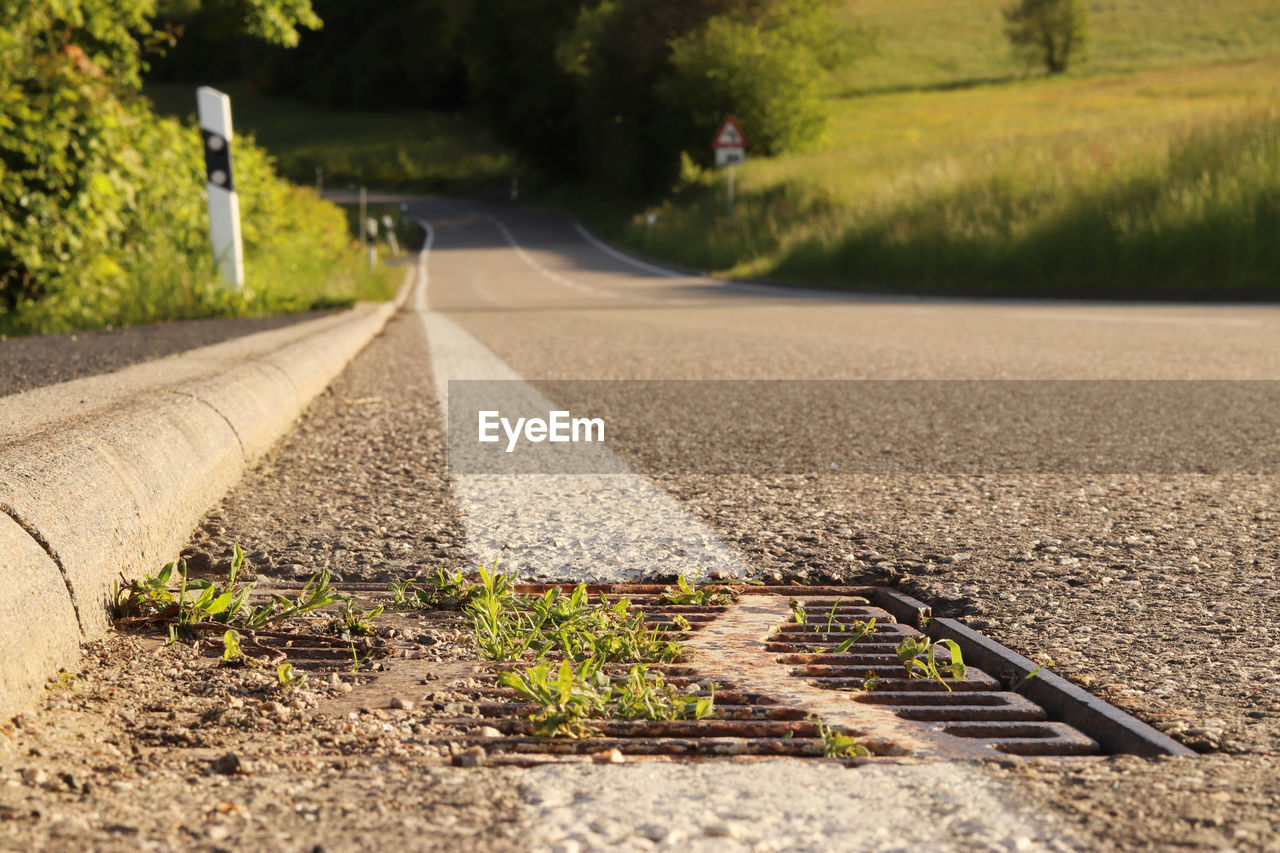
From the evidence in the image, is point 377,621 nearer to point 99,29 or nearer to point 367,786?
point 367,786

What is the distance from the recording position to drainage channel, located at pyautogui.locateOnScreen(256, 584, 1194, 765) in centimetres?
184

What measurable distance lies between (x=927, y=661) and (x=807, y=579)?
2.16 feet

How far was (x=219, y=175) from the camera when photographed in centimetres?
961

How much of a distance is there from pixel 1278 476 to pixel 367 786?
11.6 ft

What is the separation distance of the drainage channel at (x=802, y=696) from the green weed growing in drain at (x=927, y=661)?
1cm

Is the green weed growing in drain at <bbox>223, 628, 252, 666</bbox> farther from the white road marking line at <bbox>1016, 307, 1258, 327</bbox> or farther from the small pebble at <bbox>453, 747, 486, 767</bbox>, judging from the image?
the white road marking line at <bbox>1016, 307, 1258, 327</bbox>

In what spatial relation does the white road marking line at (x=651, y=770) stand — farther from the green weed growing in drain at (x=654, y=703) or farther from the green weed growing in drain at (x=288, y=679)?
the green weed growing in drain at (x=288, y=679)

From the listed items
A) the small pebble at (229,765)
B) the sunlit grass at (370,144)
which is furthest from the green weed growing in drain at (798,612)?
the sunlit grass at (370,144)

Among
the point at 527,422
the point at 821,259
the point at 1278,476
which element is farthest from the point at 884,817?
the point at 821,259

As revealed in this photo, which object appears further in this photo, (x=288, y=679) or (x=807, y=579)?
(x=807, y=579)

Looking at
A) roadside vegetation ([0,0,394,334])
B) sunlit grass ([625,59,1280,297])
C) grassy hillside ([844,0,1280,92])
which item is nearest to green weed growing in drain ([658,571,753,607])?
roadside vegetation ([0,0,394,334])

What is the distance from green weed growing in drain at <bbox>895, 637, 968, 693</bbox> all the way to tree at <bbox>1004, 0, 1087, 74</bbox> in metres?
68.0

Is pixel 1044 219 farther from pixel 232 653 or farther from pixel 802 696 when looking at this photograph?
pixel 232 653

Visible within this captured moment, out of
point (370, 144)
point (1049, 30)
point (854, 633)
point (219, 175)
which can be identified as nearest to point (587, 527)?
point (854, 633)
